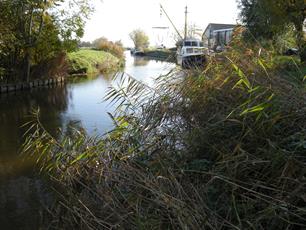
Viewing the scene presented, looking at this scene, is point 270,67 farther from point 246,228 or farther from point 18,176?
point 18,176

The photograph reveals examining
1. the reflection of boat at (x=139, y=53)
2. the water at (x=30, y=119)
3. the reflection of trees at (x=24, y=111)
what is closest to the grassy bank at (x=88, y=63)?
the water at (x=30, y=119)

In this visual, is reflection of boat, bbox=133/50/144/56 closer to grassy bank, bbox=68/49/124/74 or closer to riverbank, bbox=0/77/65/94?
grassy bank, bbox=68/49/124/74

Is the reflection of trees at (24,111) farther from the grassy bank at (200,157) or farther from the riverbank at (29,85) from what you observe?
the grassy bank at (200,157)

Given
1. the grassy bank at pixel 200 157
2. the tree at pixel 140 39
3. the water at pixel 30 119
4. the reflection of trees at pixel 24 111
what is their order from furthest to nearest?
the tree at pixel 140 39 → the reflection of trees at pixel 24 111 → the water at pixel 30 119 → the grassy bank at pixel 200 157

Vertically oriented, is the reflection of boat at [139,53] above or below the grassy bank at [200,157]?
above

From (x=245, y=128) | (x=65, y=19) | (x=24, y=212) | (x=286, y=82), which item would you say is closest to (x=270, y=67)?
(x=286, y=82)

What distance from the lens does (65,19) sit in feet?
65.5

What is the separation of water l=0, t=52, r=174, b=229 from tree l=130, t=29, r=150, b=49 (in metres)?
67.0

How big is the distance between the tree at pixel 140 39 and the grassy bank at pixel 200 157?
271 feet

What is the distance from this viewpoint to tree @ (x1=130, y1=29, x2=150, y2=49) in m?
85.9

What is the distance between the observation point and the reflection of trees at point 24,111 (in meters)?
9.01

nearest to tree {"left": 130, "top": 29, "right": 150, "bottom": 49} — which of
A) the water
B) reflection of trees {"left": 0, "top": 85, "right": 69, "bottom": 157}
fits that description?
the water

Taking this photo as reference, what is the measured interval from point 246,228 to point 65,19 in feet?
61.7

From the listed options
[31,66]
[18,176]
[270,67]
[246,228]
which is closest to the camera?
[246,228]
